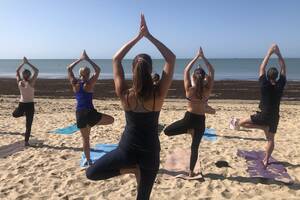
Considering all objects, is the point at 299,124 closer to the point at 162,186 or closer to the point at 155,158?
the point at 162,186

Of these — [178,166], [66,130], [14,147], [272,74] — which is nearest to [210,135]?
[178,166]

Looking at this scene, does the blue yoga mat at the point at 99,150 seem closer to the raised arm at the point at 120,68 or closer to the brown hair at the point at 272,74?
the brown hair at the point at 272,74

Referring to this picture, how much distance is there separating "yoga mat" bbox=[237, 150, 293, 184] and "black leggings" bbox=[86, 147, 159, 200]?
3.49 metres

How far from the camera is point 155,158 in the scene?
3.54 metres

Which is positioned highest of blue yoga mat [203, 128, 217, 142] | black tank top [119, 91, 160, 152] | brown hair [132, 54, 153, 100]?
brown hair [132, 54, 153, 100]

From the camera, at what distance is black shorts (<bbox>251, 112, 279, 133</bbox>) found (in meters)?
6.57

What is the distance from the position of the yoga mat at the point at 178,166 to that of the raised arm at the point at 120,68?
3.23 m

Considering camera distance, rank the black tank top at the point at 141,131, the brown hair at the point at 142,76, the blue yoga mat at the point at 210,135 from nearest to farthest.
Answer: the brown hair at the point at 142,76, the black tank top at the point at 141,131, the blue yoga mat at the point at 210,135

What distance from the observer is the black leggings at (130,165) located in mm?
3496

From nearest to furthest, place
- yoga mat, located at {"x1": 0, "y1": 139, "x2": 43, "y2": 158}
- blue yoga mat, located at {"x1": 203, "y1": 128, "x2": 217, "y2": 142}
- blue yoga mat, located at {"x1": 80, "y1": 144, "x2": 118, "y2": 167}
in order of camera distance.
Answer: blue yoga mat, located at {"x1": 80, "y1": 144, "x2": 118, "y2": 167}, yoga mat, located at {"x1": 0, "y1": 139, "x2": 43, "y2": 158}, blue yoga mat, located at {"x1": 203, "y1": 128, "x2": 217, "y2": 142}

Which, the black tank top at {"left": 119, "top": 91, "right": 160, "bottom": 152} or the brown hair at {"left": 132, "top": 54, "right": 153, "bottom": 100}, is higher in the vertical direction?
the brown hair at {"left": 132, "top": 54, "right": 153, "bottom": 100}

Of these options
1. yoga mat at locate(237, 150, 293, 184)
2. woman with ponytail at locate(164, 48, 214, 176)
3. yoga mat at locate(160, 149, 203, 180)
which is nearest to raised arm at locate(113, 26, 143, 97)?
woman with ponytail at locate(164, 48, 214, 176)

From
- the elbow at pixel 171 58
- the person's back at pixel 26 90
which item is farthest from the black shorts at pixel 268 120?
the person's back at pixel 26 90

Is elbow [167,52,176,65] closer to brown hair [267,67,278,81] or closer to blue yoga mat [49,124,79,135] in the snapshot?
brown hair [267,67,278,81]
